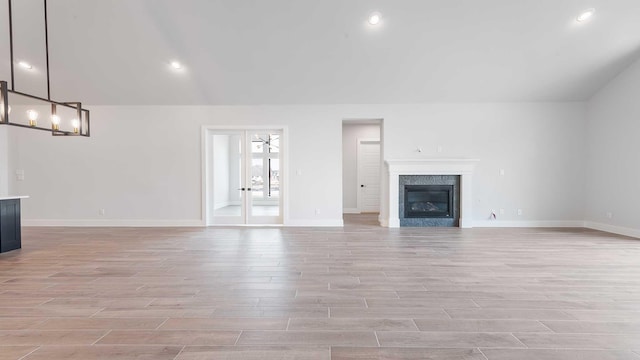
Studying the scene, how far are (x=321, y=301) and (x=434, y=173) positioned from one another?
521 centimetres

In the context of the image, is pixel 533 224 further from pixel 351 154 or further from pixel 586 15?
pixel 351 154

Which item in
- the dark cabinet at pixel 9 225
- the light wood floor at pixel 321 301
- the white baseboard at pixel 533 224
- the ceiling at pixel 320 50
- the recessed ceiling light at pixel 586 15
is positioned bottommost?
the light wood floor at pixel 321 301

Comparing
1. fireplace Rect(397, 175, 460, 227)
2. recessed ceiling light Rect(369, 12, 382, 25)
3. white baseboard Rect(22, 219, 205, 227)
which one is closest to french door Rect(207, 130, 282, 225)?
white baseboard Rect(22, 219, 205, 227)

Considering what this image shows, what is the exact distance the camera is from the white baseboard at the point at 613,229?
19.9 feet

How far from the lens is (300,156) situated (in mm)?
7375

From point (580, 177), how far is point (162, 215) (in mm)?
9883

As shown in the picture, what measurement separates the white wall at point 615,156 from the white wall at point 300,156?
0.26 meters

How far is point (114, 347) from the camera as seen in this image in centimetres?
218

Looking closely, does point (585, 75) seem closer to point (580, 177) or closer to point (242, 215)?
point (580, 177)

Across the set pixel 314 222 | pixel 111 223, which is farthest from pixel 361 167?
pixel 111 223

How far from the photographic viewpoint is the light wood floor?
218cm

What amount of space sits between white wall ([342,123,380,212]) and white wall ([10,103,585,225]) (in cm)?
260

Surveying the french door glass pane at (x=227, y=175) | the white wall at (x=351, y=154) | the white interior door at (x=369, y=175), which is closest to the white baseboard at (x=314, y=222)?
the french door glass pane at (x=227, y=175)

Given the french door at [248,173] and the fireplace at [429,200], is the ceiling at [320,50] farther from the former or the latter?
the fireplace at [429,200]
